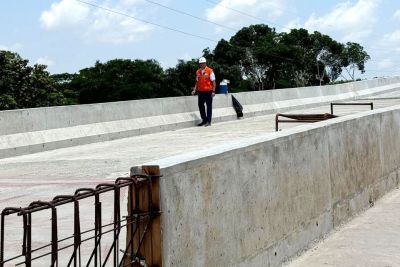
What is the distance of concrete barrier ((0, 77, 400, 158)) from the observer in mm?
15195

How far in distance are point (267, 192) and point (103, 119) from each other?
11.9 metres

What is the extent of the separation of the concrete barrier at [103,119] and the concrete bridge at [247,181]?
3 cm

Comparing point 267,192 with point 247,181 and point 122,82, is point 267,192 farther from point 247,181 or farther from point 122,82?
point 122,82

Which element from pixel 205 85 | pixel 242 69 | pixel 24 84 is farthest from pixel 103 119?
pixel 242 69

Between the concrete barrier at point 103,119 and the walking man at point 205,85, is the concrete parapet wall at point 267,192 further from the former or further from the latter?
the walking man at point 205,85

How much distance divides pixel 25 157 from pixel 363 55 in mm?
97825

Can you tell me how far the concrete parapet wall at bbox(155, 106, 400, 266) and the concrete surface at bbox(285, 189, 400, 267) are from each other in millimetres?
135

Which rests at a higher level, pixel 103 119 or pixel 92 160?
pixel 103 119

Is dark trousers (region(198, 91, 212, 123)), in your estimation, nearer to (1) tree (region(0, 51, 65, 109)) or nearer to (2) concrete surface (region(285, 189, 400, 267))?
(2) concrete surface (region(285, 189, 400, 267))

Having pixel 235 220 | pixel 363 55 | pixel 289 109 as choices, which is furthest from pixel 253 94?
pixel 363 55

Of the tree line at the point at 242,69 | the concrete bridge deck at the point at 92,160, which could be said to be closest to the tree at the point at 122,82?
the tree line at the point at 242,69

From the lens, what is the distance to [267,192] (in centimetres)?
664

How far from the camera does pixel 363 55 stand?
354ft

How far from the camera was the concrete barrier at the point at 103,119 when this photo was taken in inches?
598
